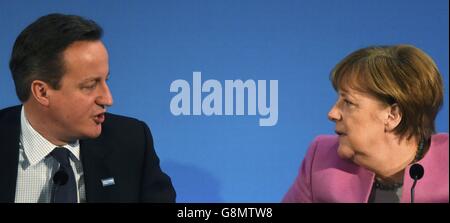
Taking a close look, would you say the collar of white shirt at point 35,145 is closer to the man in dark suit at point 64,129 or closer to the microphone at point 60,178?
the man in dark suit at point 64,129

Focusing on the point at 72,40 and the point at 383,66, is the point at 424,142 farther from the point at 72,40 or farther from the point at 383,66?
the point at 72,40

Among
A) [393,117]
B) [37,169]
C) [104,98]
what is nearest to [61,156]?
[37,169]

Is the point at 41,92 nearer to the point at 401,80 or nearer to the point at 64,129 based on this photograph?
the point at 64,129

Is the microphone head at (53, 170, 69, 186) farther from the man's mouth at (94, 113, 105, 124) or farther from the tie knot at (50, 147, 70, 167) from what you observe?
the man's mouth at (94, 113, 105, 124)

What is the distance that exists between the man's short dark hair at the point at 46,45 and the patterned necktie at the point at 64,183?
202 millimetres

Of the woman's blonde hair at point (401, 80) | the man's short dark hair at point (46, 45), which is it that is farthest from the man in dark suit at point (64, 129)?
the woman's blonde hair at point (401, 80)

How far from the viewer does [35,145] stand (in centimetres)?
238

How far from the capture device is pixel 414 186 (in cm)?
236

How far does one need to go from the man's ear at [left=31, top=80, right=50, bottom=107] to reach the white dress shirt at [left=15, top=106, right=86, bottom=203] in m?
0.09

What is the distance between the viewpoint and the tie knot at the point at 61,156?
7.72ft

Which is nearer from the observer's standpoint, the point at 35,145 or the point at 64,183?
the point at 64,183

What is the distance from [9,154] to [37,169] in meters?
0.09

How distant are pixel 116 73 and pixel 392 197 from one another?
0.92 metres
